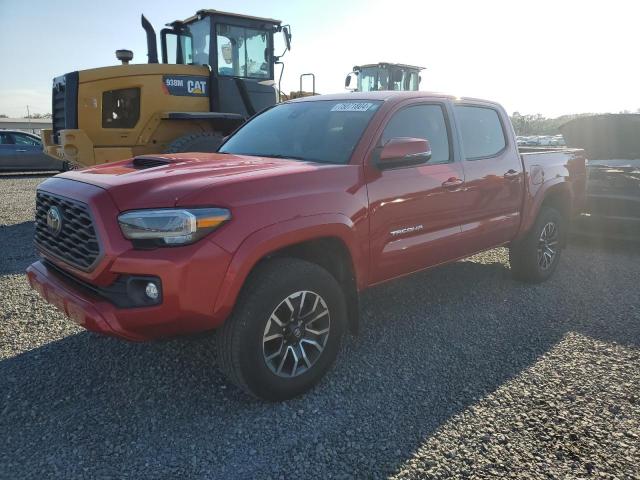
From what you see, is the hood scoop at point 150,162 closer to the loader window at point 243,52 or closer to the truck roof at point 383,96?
the truck roof at point 383,96

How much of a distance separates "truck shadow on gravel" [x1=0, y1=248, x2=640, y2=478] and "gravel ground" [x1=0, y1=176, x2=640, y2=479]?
0.01m

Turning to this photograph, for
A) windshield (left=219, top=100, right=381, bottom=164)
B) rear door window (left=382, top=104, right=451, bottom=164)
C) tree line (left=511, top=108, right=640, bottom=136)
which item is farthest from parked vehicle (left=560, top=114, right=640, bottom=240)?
tree line (left=511, top=108, right=640, bottom=136)

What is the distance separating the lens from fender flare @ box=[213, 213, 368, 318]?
2566mm

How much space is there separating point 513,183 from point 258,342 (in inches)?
122

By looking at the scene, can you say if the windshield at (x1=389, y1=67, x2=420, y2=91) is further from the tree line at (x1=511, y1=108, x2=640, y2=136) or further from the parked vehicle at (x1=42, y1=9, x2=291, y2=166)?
the tree line at (x1=511, y1=108, x2=640, y2=136)

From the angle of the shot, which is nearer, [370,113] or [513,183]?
[370,113]

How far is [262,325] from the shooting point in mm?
2766

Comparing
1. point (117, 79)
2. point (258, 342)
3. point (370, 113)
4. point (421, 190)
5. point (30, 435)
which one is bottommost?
point (30, 435)

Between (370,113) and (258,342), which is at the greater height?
(370,113)

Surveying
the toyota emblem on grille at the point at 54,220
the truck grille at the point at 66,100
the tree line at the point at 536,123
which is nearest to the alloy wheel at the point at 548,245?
the toyota emblem on grille at the point at 54,220

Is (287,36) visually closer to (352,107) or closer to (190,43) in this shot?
(190,43)

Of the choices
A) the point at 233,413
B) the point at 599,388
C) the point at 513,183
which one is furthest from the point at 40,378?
the point at 513,183

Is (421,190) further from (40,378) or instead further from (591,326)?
(40,378)

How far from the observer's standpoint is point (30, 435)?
2641 millimetres
